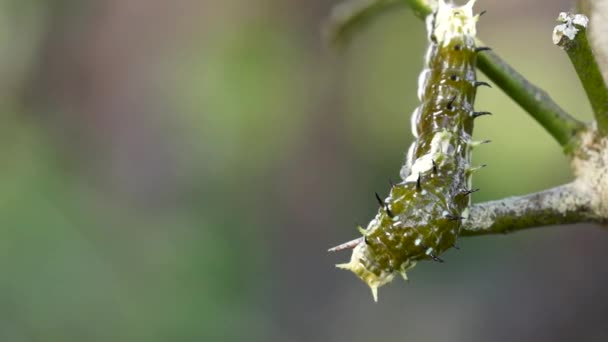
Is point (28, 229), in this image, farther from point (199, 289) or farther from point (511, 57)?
point (511, 57)

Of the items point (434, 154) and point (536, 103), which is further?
point (434, 154)

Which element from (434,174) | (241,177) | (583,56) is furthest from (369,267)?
(241,177)

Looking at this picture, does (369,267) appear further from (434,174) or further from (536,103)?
(536,103)

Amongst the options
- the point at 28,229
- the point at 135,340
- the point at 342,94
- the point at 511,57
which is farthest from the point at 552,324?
the point at 28,229

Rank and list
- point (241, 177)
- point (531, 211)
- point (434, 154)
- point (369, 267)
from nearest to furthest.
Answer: point (531, 211)
point (369, 267)
point (434, 154)
point (241, 177)

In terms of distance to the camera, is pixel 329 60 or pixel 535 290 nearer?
pixel 535 290

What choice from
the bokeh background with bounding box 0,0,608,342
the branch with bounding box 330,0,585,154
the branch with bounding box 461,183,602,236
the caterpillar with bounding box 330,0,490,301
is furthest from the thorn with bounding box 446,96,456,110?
the bokeh background with bounding box 0,0,608,342

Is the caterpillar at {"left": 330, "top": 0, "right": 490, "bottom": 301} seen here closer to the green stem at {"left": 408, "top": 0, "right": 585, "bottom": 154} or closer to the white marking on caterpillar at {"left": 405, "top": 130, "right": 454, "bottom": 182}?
the white marking on caterpillar at {"left": 405, "top": 130, "right": 454, "bottom": 182}

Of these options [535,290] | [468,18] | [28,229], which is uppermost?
[468,18]
